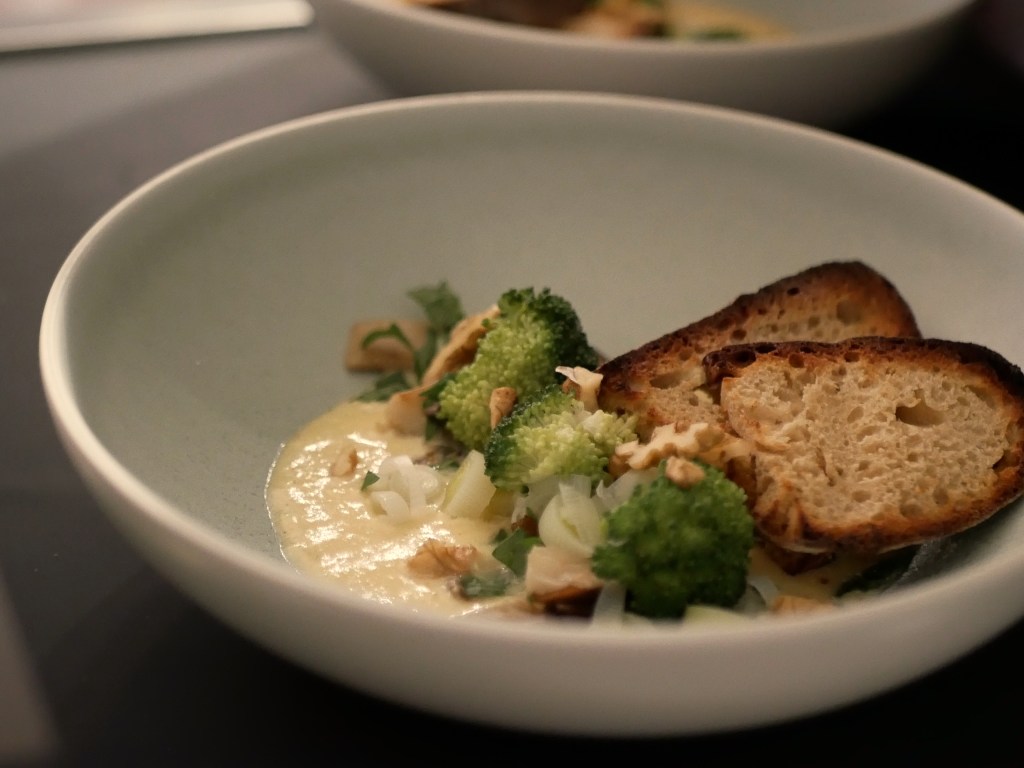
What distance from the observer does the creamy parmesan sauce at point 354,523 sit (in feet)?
4.83

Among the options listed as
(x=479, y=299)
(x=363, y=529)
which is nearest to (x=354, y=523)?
(x=363, y=529)

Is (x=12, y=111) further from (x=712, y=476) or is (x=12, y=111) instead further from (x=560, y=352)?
(x=712, y=476)

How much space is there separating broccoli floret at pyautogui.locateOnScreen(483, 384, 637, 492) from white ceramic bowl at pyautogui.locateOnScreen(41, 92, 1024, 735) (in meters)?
0.35

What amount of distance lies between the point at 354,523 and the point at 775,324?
0.75 m

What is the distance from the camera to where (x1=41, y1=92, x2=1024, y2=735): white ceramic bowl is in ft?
3.43

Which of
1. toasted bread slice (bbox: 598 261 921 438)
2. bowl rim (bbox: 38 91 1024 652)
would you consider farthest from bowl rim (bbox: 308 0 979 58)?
bowl rim (bbox: 38 91 1024 652)

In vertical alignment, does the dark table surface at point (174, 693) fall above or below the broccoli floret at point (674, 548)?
below

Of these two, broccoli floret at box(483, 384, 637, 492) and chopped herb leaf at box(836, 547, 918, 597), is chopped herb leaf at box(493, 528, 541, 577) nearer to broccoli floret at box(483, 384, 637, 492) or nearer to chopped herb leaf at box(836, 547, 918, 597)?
broccoli floret at box(483, 384, 637, 492)

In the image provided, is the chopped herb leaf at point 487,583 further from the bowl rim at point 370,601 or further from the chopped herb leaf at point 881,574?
the chopped herb leaf at point 881,574

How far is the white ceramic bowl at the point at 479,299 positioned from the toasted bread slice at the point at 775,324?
0.11 m

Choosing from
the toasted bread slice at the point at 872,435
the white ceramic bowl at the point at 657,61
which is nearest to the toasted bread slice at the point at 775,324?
the toasted bread slice at the point at 872,435

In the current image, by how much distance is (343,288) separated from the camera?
6.84 ft

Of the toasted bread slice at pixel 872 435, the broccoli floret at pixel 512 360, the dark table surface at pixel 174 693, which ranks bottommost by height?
the dark table surface at pixel 174 693

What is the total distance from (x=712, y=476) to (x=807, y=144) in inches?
37.5
